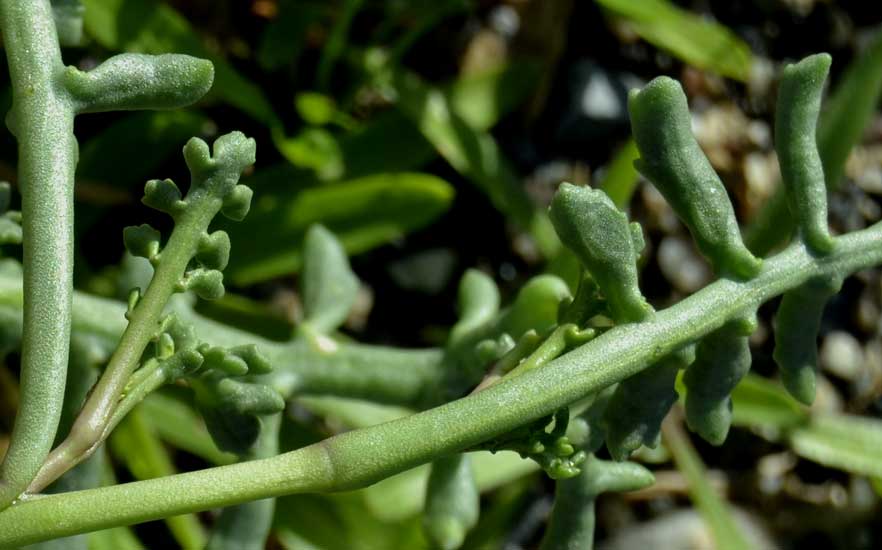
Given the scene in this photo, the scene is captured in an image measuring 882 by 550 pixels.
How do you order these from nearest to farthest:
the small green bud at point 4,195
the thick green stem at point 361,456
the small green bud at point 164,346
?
1. the thick green stem at point 361,456
2. the small green bud at point 164,346
3. the small green bud at point 4,195

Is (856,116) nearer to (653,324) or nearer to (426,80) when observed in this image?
(426,80)

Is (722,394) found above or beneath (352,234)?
above

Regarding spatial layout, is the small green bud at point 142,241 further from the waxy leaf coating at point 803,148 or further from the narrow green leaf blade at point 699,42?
the narrow green leaf blade at point 699,42

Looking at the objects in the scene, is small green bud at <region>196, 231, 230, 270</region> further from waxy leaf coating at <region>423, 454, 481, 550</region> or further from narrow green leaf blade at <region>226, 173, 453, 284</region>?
narrow green leaf blade at <region>226, 173, 453, 284</region>

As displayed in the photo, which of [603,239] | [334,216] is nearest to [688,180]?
[603,239]

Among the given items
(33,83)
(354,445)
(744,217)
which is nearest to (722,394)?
(354,445)

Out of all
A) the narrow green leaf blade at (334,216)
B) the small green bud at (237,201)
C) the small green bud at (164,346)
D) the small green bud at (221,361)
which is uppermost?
the small green bud at (237,201)

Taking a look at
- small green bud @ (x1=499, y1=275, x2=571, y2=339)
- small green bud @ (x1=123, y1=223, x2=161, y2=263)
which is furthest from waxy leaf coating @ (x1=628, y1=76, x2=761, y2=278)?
small green bud @ (x1=123, y1=223, x2=161, y2=263)

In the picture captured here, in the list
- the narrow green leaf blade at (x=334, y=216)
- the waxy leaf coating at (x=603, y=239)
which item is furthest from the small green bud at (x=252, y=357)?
the narrow green leaf blade at (x=334, y=216)
